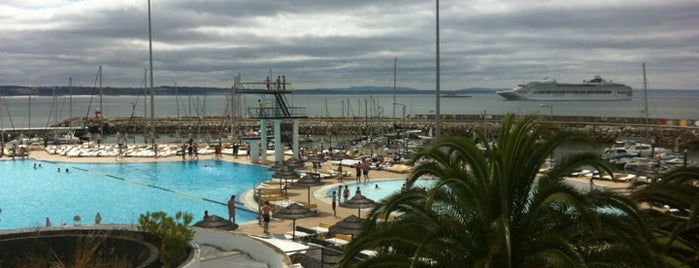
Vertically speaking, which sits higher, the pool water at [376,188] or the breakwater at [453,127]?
the breakwater at [453,127]

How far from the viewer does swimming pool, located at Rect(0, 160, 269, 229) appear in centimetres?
2659

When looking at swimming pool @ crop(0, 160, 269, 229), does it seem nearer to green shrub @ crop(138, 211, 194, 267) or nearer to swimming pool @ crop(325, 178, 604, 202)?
swimming pool @ crop(325, 178, 604, 202)

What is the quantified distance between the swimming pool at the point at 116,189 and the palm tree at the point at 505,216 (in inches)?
697

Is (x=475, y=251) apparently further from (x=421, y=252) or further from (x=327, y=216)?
(x=327, y=216)

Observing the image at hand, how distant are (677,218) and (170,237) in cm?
893

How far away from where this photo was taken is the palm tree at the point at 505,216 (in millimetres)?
7633

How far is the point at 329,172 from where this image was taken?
36.6m

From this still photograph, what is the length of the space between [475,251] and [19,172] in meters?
39.7

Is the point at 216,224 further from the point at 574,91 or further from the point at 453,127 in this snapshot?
the point at 574,91

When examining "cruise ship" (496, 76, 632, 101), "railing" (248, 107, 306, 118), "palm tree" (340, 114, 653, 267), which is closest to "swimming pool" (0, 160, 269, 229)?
"railing" (248, 107, 306, 118)

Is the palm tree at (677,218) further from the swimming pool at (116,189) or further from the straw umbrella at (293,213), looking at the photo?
the swimming pool at (116,189)

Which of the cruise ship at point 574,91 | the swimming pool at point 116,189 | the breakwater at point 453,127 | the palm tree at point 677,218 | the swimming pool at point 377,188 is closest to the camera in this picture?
the palm tree at point 677,218

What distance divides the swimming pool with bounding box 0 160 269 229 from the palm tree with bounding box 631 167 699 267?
57.2ft

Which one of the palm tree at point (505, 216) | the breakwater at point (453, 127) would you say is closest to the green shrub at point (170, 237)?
the palm tree at point (505, 216)
